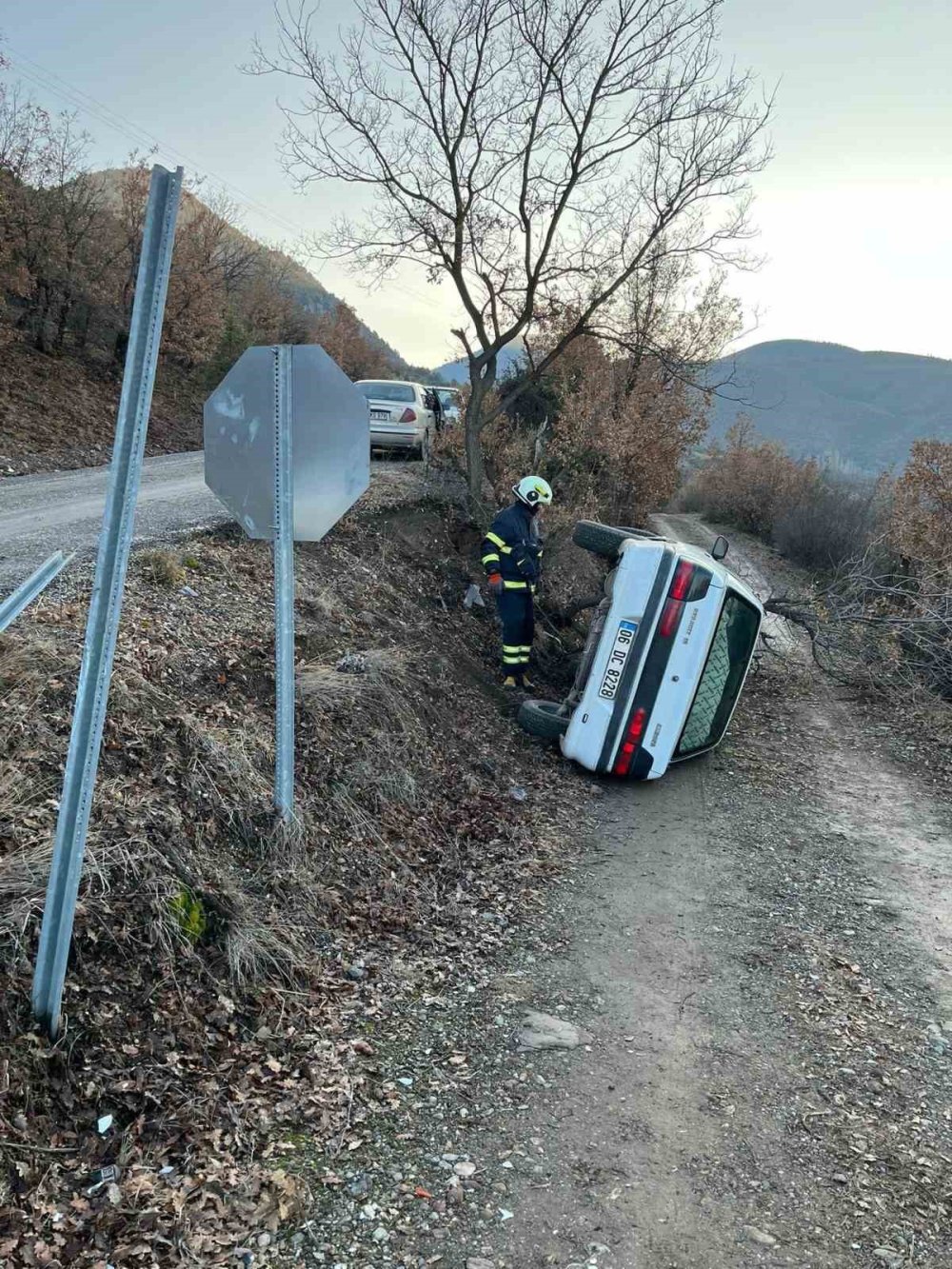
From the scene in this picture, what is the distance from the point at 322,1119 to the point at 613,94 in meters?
13.0

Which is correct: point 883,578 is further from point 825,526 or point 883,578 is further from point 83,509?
point 825,526

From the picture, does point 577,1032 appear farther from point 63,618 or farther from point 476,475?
point 476,475

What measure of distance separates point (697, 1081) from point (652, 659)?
3969mm

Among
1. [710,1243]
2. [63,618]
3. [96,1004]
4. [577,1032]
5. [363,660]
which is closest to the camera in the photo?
[710,1243]

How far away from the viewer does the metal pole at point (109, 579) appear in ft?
8.69

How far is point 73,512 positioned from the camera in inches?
373

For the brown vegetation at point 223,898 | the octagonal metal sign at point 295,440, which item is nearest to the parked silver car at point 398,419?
the brown vegetation at point 223,898

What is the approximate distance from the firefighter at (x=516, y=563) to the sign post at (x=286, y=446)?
4.74 meters

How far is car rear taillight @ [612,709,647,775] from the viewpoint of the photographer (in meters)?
7.42

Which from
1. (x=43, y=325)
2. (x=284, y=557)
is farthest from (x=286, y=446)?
(x=43, y=325)

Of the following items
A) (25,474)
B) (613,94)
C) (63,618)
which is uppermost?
(613,94)

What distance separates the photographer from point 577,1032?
162 inches

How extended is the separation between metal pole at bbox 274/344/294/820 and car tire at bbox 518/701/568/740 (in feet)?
12.3

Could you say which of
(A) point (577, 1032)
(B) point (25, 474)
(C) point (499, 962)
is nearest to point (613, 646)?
(C) point (499, 962)
